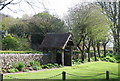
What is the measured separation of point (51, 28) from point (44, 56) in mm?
10431

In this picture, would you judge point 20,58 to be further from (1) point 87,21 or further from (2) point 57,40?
(1) point 87,21

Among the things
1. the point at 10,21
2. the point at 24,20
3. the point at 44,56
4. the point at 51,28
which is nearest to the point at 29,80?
the point at 44,56

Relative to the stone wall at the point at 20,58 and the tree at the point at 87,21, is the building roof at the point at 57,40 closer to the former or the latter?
the stone wall at the point at 20,58

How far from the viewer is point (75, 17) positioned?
78.8 feet

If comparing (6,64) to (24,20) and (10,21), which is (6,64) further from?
(10,21)

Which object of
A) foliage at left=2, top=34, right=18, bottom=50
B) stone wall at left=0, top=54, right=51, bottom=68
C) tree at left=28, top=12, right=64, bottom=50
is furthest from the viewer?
tree at left=28, top=12, right=64, bottom=50

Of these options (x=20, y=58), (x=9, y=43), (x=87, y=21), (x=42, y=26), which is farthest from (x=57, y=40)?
(x=42, y=26)

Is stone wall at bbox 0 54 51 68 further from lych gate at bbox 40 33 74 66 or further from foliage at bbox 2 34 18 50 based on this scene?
foliage at bbox 2 34 18 50

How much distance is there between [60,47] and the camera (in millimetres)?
18344

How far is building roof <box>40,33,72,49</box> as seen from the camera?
1869 cm

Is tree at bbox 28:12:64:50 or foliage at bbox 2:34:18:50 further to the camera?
tree at bbox 28:12:64:50

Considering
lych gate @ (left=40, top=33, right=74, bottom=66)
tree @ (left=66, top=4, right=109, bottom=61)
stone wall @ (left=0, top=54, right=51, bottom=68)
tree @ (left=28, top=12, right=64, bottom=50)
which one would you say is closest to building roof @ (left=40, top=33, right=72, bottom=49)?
lych gate @ (left=40, top=33, right=74, bottom=66)

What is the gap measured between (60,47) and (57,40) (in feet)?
4.18

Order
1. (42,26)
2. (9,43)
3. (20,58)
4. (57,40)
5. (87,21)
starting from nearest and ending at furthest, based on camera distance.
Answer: (20,58) < (57,40) < (9,43) < (87,21) < (42,26)
